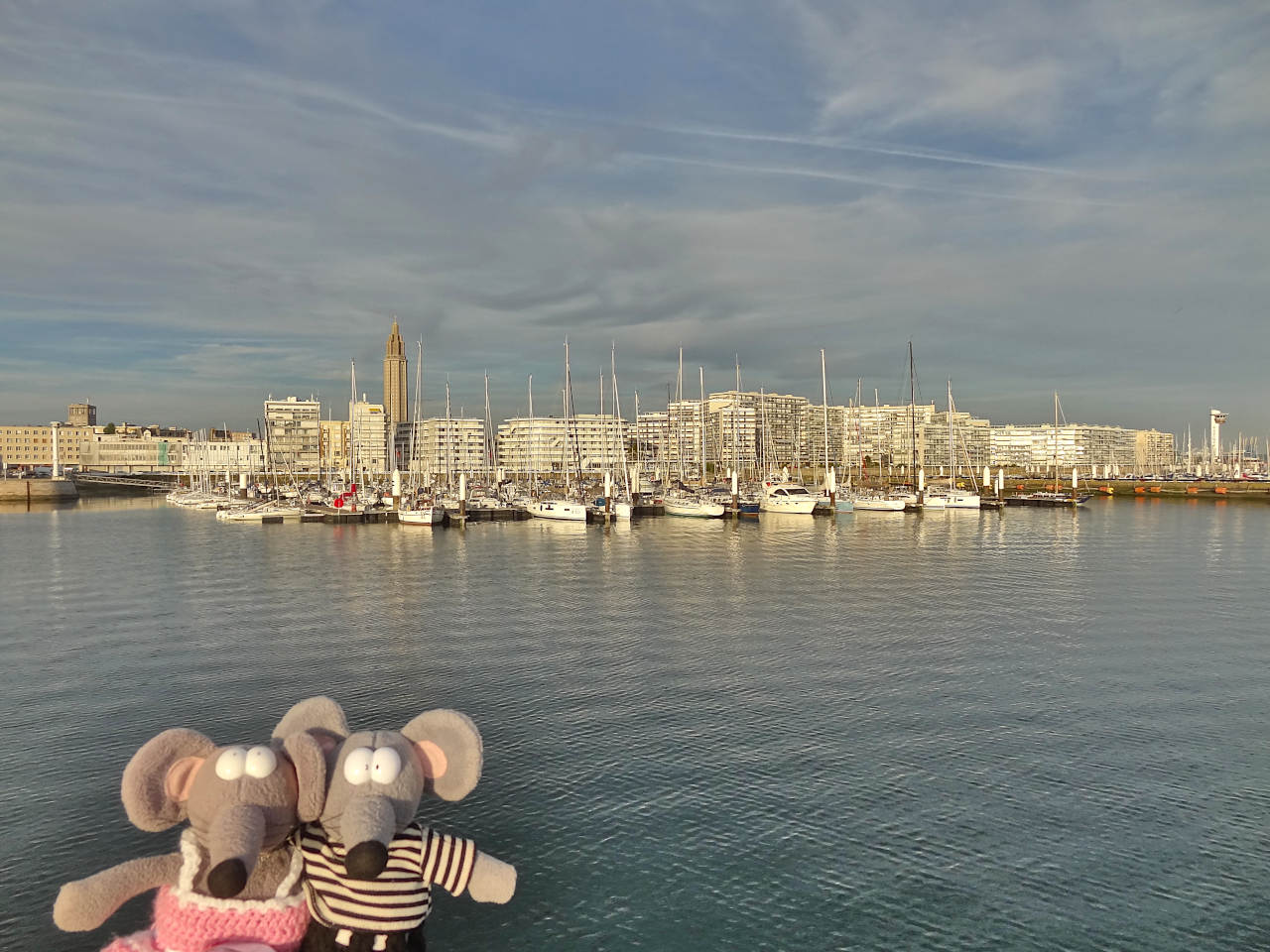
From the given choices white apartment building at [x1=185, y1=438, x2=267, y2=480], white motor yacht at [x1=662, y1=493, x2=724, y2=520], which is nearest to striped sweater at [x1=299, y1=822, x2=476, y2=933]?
white motor yacht at [x1=662, y1=493, x2=724, y2=520]

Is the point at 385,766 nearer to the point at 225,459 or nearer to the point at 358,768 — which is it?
the point at 358,768

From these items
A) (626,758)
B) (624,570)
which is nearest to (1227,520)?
(624,570)

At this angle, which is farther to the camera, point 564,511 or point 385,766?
point 564,511

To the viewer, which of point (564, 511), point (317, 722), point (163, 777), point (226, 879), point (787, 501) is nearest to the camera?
point (226, 879)

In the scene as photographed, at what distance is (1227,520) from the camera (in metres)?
68.3

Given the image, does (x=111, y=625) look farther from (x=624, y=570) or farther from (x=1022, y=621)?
(x=1022, y=621)

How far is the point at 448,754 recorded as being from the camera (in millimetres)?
6328

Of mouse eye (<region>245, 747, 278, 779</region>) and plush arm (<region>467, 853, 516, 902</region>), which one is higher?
mouse eye (<region>245, 747, 278, 779</region>)

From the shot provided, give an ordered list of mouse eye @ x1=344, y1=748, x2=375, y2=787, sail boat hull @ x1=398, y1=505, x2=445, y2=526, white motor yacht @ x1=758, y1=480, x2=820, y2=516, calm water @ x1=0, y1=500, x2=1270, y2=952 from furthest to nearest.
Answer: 1. white motor yacht @ x1=758, y1=480, x2=820, y2=516
2. sail boat hull @ x1=398, y1=505, x2=445, y2=526
3. calm water @ x1=0, y1=500, x2=1270, y2=952
4. mouse eye @ x1=344, y1=748, x2=375, y2=787

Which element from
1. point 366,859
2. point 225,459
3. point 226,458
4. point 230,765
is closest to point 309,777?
point 230,765

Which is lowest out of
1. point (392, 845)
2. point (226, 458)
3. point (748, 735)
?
point (748, 735)

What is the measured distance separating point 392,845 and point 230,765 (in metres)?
1.19

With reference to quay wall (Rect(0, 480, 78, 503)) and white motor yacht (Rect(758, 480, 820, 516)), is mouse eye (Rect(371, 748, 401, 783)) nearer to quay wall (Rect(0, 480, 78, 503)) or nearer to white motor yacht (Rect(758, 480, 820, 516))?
white motor yacht (Rect(758, 480, 820, 516))

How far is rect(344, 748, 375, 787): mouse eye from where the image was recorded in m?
5.97
